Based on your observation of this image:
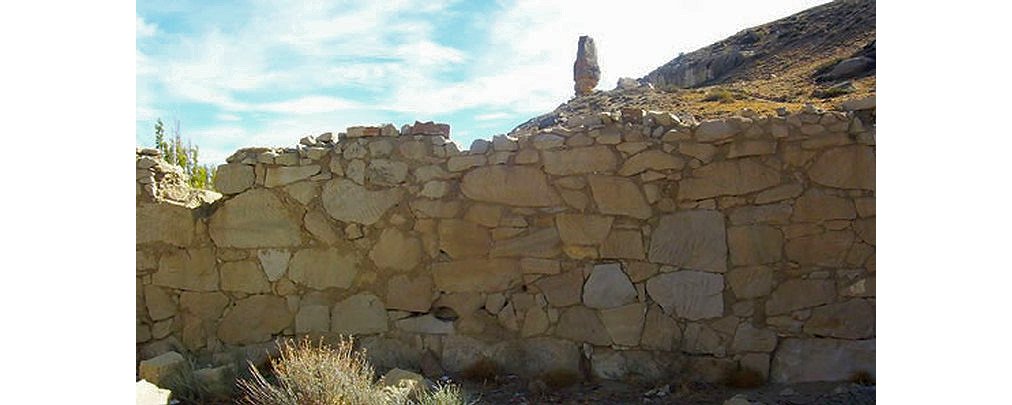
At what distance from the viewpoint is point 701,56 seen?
23750 mm

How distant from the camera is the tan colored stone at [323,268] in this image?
226 inches

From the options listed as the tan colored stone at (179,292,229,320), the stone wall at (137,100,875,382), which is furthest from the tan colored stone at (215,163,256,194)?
the tan colored stone at (179,292,229,320)

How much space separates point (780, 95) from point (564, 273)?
10959 millimetres

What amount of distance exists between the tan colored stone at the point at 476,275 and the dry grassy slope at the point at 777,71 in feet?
27.3

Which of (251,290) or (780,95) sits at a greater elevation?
(780,95)

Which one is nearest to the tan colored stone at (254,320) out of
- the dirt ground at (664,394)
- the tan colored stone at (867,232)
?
the dirt ground at (664,394)

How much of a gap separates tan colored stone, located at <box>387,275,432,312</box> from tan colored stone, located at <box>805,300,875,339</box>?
9.09ft

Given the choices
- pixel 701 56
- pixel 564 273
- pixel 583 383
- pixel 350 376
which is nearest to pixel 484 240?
pixel 564 273

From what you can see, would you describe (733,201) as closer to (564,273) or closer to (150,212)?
(564,273)

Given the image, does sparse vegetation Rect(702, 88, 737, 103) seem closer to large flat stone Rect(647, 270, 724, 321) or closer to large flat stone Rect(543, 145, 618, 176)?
large flat stone Rect(543, 145, 618, 176)

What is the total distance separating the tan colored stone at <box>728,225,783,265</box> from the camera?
504cm

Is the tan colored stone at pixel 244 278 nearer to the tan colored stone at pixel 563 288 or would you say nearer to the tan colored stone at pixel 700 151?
the tan colored stone at pixel 563 288

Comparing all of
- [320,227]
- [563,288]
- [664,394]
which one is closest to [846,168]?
[664,394]

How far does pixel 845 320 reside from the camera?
4.93 meters
